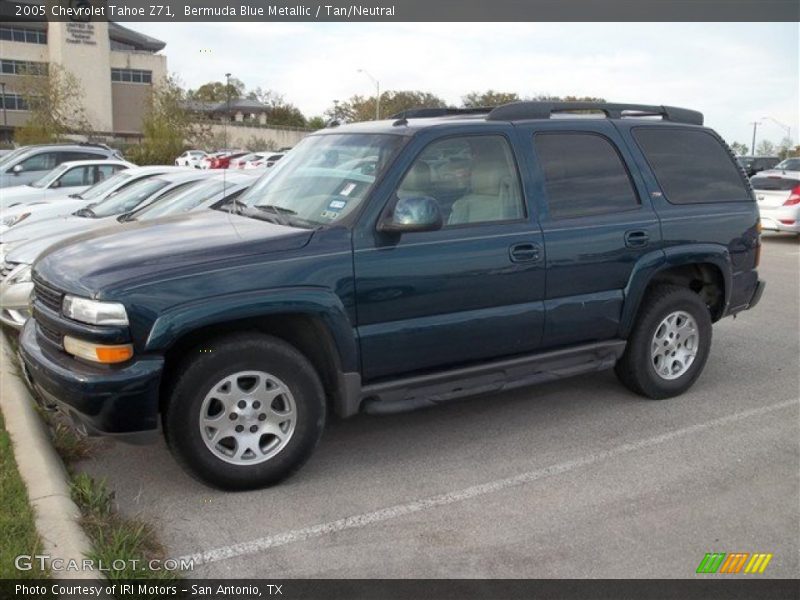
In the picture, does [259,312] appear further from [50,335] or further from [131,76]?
[131,76]

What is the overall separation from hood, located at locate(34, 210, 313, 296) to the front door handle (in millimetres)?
1266

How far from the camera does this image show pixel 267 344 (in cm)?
412

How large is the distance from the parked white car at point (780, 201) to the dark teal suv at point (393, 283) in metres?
10.3

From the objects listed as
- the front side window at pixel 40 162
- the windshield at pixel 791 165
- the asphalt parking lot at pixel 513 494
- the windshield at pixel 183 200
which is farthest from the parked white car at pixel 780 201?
the front side window at pixel 40 162

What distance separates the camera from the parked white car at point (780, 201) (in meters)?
15.0

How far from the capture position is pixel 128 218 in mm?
8180

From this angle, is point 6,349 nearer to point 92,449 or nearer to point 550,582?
point 92,449

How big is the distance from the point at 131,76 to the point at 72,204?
73.6 metres

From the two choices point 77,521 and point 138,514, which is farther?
point 138,514

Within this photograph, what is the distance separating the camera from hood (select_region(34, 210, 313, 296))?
154 inches

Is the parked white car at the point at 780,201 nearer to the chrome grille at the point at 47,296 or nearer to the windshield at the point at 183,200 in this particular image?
the windshield at the point at 183,200

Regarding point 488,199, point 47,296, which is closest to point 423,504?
point 488,199

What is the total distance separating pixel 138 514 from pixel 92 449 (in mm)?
971

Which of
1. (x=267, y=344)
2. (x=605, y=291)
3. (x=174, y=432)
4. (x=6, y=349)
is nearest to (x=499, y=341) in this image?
(x=605, y=291)
